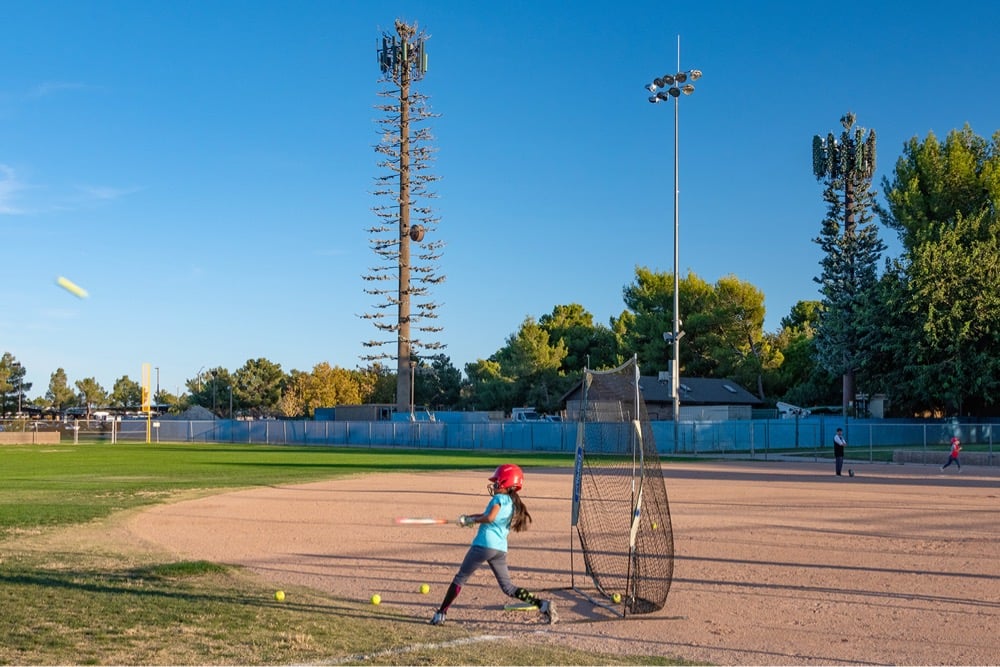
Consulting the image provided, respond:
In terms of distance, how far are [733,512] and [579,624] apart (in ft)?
38.4

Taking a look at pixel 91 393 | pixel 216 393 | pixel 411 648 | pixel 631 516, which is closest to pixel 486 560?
pixel 411 648

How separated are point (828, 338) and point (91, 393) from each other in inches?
5043

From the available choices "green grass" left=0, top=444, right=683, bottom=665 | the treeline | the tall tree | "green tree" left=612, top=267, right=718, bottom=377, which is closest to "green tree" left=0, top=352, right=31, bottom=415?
the treeline

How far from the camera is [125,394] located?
165m

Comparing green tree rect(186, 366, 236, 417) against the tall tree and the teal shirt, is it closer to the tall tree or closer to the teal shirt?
the tall tree

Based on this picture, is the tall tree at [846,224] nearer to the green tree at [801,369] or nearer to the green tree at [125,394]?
the green tree at [801,369]

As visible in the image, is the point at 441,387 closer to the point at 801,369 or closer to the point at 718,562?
the point at 801,369

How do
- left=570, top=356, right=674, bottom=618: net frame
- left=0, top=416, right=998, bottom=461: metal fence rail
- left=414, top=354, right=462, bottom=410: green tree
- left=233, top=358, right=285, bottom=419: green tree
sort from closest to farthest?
left=570, top=356, right=674, bottom=618: net frame → left=0, top=416, right=998, bottom=461: metal fence rail → left=414, top=354, right=462, bottom=410: green tree → left=233, top=358, right=285, bottom=419: green tree

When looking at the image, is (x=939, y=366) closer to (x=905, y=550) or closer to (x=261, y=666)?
(x=905, y=550)

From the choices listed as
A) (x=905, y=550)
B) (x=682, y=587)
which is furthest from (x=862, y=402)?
(x=682, y=587)

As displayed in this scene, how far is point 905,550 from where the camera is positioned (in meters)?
14.8

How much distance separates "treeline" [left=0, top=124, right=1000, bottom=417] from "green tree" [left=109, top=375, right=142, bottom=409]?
24.2 meters

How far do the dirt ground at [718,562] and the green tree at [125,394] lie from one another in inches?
5861

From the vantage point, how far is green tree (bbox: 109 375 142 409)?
538 feet
